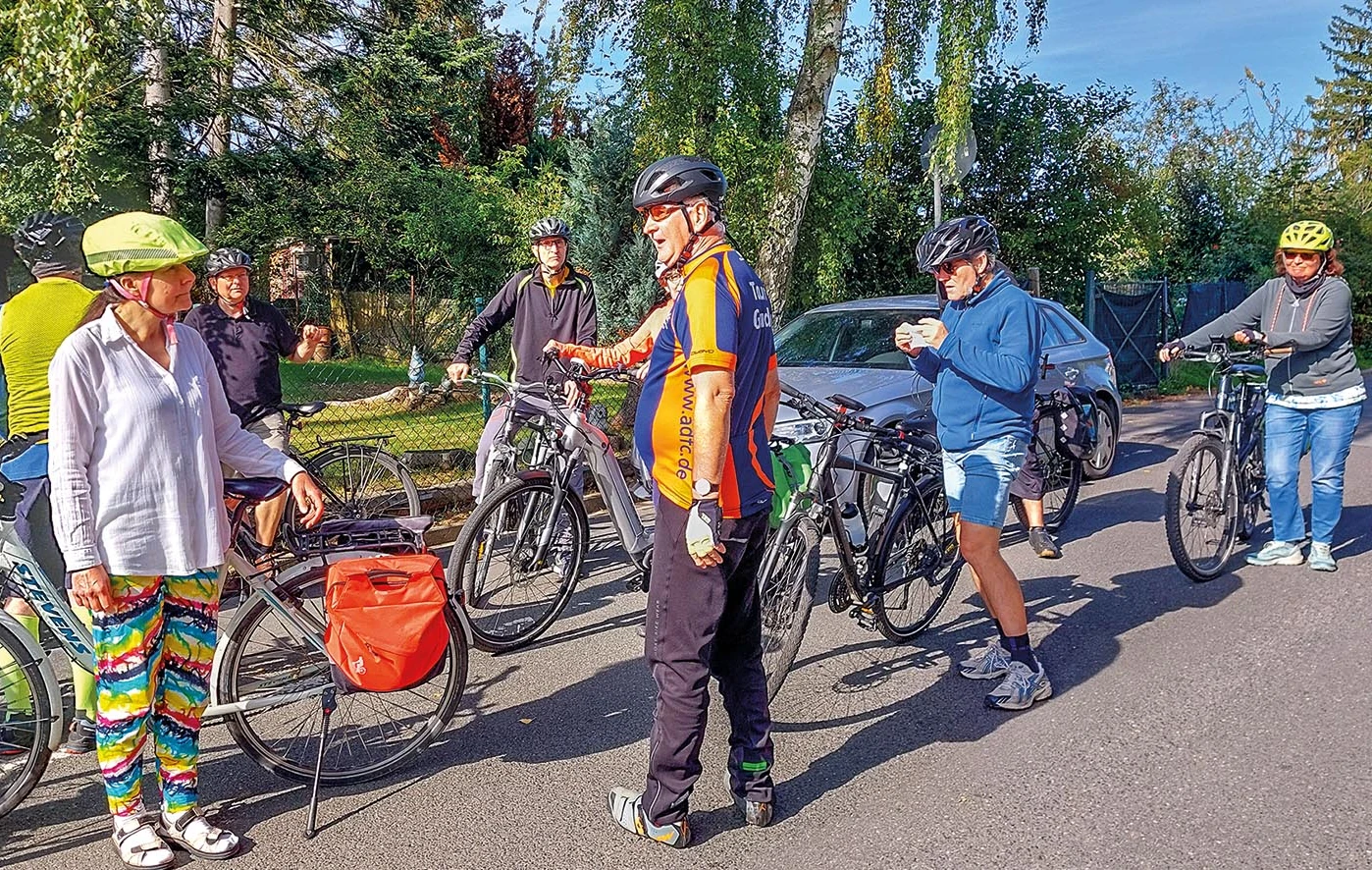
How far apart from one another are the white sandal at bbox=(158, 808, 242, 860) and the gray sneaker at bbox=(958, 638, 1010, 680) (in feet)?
10.4

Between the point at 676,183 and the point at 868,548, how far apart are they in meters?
2.35

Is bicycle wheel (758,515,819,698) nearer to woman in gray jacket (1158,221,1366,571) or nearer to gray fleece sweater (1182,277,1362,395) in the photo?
woman in gray jacket (1158,221,1366,571)

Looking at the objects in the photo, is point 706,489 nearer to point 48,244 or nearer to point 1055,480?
point 48,244

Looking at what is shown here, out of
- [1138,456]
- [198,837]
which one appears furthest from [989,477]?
[1138,456]

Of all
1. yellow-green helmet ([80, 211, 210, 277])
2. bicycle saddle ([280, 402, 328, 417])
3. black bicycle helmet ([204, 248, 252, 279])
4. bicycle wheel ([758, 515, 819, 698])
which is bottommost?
bicycle wheel ([758, 515, 819, 698])

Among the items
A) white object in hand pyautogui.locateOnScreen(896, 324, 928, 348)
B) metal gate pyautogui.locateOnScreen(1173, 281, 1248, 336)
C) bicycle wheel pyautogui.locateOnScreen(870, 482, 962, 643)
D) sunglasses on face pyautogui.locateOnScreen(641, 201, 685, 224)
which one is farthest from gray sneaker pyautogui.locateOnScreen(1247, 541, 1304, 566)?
metal gate pyautogui.locateOnScreen(1173, 281, 1248, 336)

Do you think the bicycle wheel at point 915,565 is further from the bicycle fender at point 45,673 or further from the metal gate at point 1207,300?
the metal gate at point 1207,300

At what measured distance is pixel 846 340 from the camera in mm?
8305

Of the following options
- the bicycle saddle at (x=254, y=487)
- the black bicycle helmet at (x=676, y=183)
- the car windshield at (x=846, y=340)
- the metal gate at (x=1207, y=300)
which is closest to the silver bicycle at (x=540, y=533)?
the bicycle saddle at (x=254, y=487)

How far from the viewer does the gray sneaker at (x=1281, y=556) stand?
656 cm

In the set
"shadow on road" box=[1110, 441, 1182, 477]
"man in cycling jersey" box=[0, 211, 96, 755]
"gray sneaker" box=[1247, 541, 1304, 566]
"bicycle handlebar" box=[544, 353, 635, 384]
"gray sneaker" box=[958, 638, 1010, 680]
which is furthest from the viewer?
"shadow on road" box=[1110, 441, 1182, 477]

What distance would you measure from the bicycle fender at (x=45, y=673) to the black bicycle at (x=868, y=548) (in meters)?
2.53

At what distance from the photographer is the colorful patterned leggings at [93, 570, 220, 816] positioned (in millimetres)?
3234

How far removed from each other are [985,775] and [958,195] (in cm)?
1158
